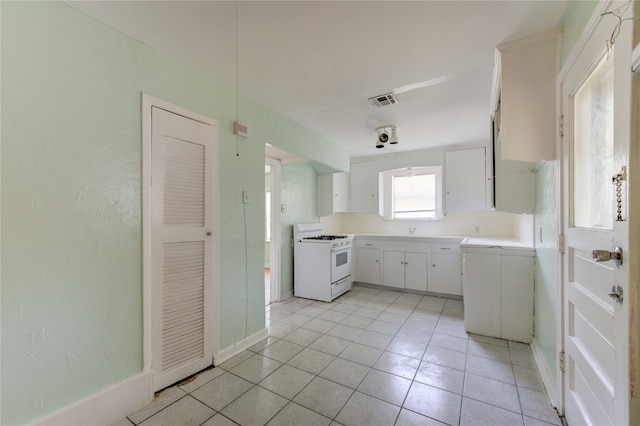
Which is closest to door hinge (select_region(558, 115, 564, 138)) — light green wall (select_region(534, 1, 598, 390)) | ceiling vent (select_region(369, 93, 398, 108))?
light green wall (select_region(534, 1, 598, 390))

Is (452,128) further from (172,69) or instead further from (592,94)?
(172,69)

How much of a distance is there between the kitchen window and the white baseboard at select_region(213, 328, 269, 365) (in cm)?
330

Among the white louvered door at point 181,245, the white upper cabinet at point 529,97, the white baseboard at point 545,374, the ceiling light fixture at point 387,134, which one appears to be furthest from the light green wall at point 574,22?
the white louvered door at point 181,245

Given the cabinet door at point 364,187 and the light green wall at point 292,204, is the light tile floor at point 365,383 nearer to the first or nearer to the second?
the light green wall at point 292,204

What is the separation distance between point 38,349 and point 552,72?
3.39 m

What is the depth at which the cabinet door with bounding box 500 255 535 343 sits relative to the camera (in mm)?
2521

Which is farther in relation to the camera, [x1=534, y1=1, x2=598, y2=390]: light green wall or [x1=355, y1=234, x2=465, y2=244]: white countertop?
[x1=355, y1=234, x2=465, y2=244]: white countertop

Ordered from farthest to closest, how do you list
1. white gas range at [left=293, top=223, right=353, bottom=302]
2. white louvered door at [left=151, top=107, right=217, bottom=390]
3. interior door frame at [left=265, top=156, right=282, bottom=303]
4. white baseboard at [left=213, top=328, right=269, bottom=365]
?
white gas range at [left=293, top=223, right=353, bottom=302]
interior door frame at [left=265, top=156, right=282, bottom=303]
white baseboard at [left=213, top=328, right=269, bottom=365]
white louvered door at [left=151, top=107, right=217, bottom=390]

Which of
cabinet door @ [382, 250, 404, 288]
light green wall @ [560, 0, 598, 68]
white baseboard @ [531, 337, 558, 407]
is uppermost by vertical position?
light green wall @ [560, 0, 598, 68]

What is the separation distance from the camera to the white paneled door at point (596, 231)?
0.95 m

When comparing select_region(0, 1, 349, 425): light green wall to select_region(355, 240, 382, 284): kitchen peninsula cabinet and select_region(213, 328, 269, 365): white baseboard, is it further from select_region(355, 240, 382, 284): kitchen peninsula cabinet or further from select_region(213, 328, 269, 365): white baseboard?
select_region(355, 240, 382, 284): kitchen peninsula cabinet

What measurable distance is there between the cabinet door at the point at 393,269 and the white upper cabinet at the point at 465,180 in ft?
3.78

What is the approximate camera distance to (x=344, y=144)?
14.0 ft

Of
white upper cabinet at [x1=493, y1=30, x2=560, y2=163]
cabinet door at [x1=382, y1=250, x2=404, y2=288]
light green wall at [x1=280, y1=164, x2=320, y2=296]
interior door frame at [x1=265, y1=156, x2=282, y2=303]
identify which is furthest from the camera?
cabinet door at [x1=382, y1=250, x2=404, y2=288]
